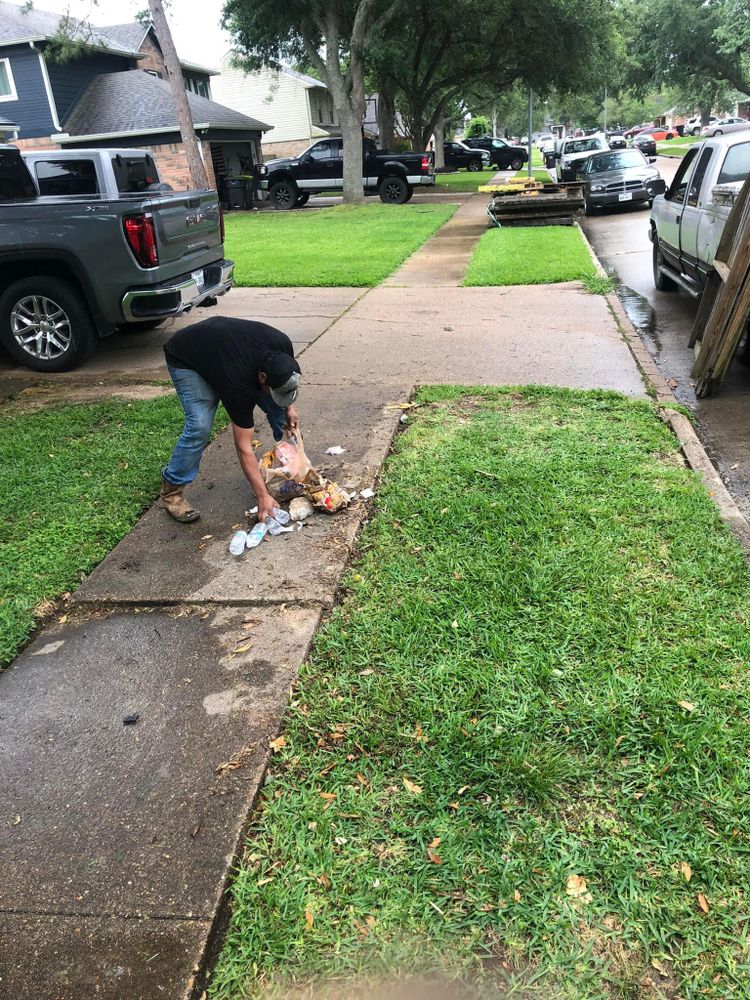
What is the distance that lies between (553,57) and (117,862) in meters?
34.0

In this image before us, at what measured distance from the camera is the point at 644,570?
144 inches

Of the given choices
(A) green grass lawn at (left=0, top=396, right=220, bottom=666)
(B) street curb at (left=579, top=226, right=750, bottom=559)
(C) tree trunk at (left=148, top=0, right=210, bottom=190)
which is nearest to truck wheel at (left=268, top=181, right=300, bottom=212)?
(C) tree trunk at (left=148, top=0, right=210, bottom=190)

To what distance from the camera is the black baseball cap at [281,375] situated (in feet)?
12.1

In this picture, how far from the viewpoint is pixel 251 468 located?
411cm

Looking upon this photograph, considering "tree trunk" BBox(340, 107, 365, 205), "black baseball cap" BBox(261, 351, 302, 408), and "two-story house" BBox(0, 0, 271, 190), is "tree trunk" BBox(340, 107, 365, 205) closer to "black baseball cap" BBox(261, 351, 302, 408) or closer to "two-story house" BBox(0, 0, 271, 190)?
"two-story house" BBox(0, 0, 271, 190)

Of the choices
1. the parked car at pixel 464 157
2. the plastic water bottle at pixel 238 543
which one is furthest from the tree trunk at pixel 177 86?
the parked car at pixel 464 157

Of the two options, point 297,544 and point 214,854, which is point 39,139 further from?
point 214,854

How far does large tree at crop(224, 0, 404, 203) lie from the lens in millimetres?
22828

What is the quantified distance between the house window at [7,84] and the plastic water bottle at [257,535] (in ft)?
91.8

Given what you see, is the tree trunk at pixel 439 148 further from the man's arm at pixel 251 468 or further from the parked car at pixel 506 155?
the man's arm at pixel 251 468

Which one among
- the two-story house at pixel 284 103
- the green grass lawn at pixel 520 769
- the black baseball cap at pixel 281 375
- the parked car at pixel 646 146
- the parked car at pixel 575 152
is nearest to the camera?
the green grass lawn at pixel 520 769

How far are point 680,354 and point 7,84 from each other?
26925mm

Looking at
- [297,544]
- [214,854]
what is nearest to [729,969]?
[214,854]

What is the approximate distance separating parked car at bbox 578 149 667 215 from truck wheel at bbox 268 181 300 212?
33.4 feet
